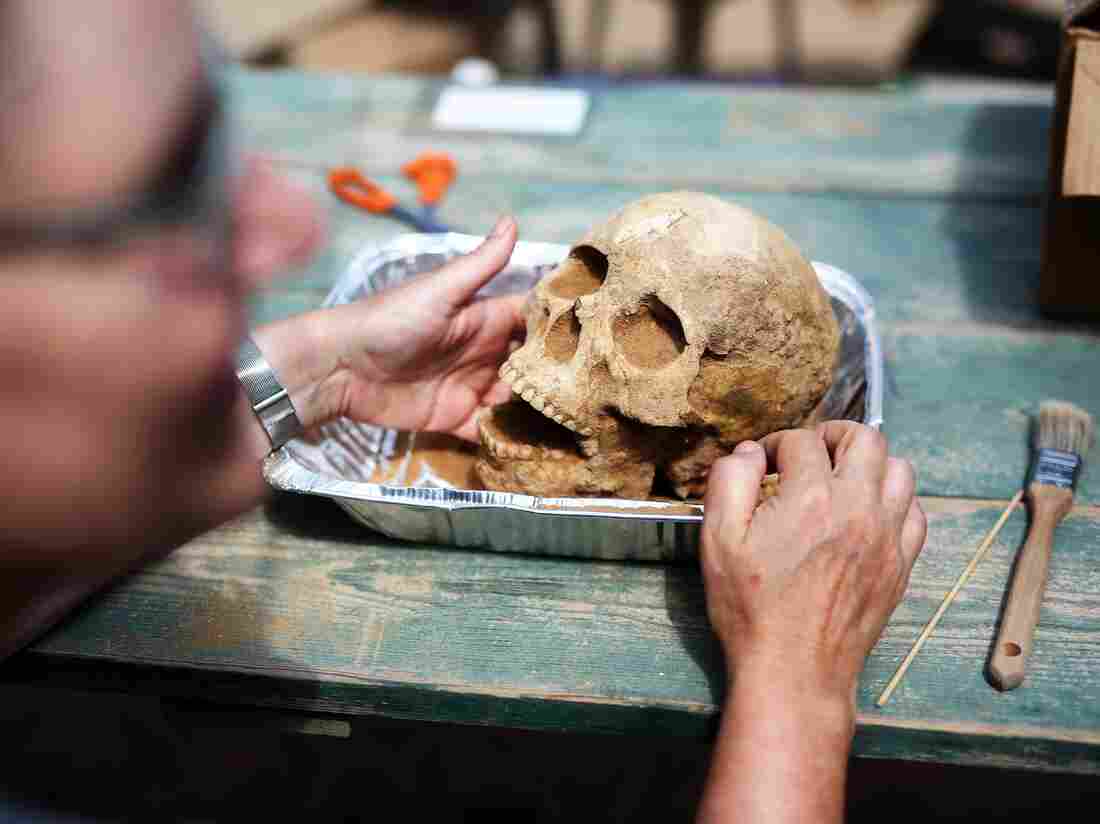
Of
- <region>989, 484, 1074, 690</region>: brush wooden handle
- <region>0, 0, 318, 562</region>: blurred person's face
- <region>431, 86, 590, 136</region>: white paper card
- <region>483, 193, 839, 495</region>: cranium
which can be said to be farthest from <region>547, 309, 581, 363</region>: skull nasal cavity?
<region>431, 86, 590, 136</region>: white paper card

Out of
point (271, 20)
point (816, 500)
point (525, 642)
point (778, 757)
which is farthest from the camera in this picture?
point (271, 20)

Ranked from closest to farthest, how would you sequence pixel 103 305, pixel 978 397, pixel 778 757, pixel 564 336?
pixel 103 305 → pixel 778 757 → pixel 564 336 → pixel 978 397

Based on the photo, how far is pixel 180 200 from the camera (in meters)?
0.46

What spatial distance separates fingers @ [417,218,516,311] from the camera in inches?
53.5

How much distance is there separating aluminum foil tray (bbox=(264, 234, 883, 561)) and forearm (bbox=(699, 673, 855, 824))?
0.22 meters

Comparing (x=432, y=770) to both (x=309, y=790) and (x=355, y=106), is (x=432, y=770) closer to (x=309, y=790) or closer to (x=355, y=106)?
(x=309, y=790)

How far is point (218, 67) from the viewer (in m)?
0.47

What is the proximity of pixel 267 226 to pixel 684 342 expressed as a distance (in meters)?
0.63

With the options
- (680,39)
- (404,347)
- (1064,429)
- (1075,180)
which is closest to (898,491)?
(1064,429)

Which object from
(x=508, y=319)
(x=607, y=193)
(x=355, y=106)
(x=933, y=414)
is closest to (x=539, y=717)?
(x=508, y=319)

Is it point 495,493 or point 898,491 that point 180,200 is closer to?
point 495,493

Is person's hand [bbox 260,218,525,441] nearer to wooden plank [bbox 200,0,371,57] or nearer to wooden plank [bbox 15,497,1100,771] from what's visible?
wooden plank [bbox 15,497,1100,771]

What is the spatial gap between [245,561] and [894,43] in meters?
3.90

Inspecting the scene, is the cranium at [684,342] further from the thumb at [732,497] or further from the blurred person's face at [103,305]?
the blurred person's face at [103,305]
